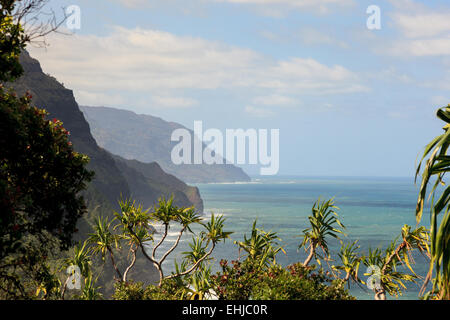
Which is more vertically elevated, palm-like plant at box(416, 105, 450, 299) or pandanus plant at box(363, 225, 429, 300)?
palm-like plant at box(416, 105, 450, 299)

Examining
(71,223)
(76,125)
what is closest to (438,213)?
(71,223)

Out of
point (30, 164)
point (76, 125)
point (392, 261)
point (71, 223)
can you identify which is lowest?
point (392, 261)

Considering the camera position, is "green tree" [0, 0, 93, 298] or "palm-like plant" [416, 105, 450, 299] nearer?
"palm-like plant" [416, 105, 450, 299]

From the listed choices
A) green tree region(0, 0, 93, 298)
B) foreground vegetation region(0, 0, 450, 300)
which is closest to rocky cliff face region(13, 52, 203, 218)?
foreground vegetation region(0, 0, 450, 300)

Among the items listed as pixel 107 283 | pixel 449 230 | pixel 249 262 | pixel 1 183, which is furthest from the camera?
pixel 107 283

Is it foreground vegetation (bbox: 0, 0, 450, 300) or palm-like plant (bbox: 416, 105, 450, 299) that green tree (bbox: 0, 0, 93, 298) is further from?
palm-like plant (bbox: 416, 105, 450, 299)

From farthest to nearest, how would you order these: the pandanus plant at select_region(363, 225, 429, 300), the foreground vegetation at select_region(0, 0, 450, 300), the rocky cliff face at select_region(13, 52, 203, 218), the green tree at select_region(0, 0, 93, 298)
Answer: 1. the rocky cliff face at select_region(13, 52, 203, 218)
2. the pandanus plant at select_region(363, 225, 429, 300)
3. the green tree at select_region(0, 0, 93, 298)
4. the foreground vegetation at select_region(0, 0, 450, 300)

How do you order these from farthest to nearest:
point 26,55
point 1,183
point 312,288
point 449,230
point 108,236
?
point 26,55, point 108,236, point 312,288, point 1,183, point 449,230

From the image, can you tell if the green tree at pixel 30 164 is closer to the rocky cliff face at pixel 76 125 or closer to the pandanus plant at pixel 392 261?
the pandanus plant at pixel 392 261

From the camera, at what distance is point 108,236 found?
43.7 feet

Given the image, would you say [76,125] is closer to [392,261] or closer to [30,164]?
[392,261]
